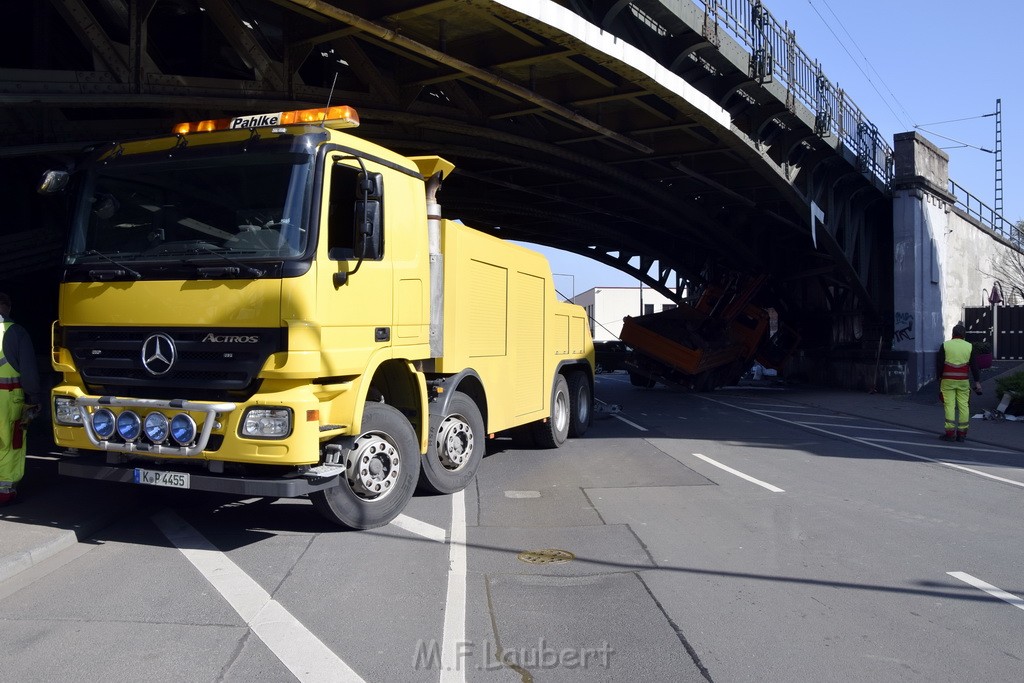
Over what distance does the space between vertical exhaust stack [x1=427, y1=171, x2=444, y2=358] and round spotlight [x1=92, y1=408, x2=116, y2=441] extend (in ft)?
8.75

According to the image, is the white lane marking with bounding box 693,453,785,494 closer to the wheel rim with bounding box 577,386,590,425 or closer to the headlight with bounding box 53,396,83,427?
the wheel rim with bounding box 577,386,590,425

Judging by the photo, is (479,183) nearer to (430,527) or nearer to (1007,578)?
(430,527)

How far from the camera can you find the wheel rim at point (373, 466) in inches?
251

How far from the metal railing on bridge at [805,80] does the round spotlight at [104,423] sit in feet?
36.2

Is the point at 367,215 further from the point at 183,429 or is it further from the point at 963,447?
the point at 963,447

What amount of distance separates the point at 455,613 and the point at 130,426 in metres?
2.87

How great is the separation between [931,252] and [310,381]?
23.6 m

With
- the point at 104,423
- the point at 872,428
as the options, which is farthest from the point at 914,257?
the point at 104,423

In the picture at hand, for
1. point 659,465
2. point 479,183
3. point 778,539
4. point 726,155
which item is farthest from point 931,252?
point 778,539

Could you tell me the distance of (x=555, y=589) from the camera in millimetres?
5207

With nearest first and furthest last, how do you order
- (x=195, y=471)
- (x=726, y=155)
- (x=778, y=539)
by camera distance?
(x=195, y=471)
(x=778, y=539)
(x=726, y=155)

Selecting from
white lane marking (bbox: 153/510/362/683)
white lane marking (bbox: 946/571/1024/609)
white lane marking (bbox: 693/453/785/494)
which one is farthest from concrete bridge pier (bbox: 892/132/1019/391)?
white lane marking (bbox: 153/510/362/683)

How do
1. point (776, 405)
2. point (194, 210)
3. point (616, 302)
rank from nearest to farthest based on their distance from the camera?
point (194, 210) → point (776, 405) → point (616, 302)

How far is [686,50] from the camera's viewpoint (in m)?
13.3
